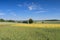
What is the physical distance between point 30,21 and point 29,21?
637 mm

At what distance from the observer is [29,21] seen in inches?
3125

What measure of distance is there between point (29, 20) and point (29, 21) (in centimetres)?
67

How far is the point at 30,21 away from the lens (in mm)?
79250

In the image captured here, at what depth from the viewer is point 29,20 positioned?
261ft

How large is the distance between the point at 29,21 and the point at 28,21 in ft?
2.09

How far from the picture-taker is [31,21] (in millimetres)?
79812

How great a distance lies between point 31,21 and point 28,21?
1960 millimetres

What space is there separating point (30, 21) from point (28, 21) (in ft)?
4.09

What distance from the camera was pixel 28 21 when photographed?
79.2 m

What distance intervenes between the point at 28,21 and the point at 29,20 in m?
0.96

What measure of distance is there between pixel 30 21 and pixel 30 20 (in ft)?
3.04

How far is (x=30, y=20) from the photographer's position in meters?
79.9
